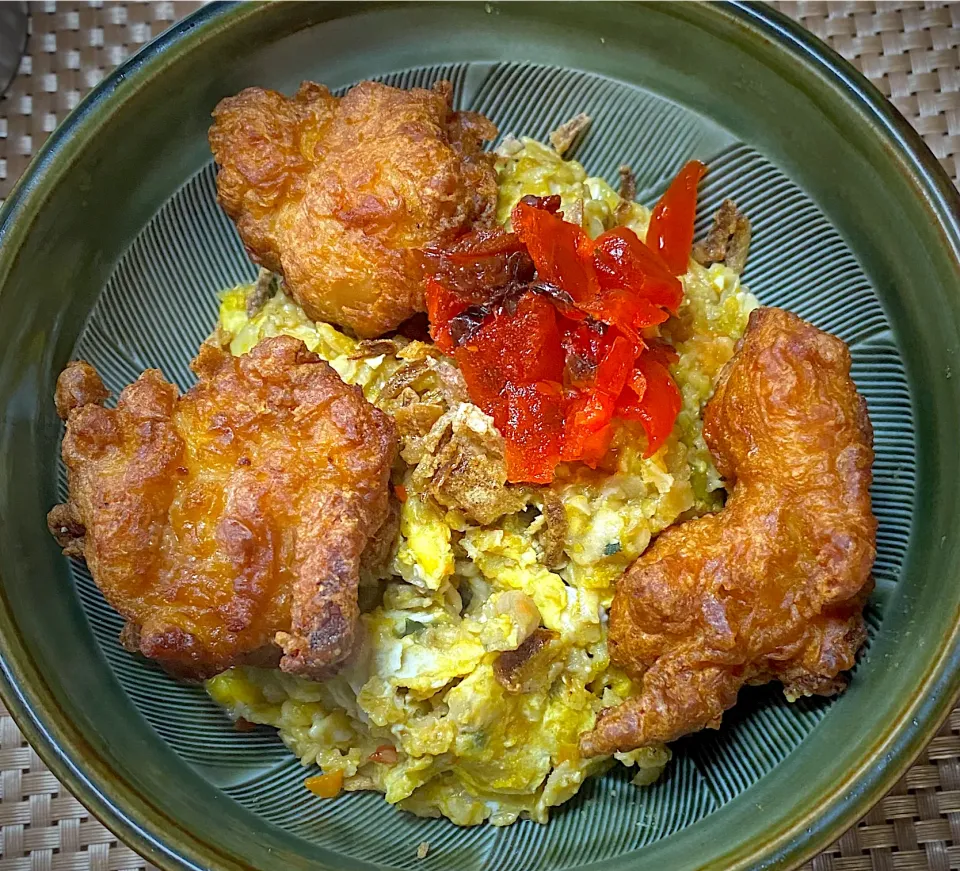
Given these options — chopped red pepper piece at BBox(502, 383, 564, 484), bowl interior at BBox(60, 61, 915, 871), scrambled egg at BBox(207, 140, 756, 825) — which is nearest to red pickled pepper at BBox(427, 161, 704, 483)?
chopped red pepper piece at BBox(502, 383, 564, 484)

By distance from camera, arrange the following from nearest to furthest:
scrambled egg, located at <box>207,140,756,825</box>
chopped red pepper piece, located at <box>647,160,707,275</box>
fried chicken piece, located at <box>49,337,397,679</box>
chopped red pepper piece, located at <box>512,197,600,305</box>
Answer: fried chicken piece, located at <box>49,337,397,679</box> < scrambled egg, located at <box>207,140,756,825</box> < chopped red pepper piece, located at <box>512,197,600,305</box> < chopped red pepper piece, located at <box>647,160,707,275</box>

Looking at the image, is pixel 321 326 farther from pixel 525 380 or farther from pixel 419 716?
pixel 419 716

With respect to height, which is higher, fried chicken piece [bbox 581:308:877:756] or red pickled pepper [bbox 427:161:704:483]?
red pickled pepper [bbox 427:161:704:483]

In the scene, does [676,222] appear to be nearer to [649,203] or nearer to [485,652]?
[649,203]

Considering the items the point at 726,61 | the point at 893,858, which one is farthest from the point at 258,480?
the point at 893,858

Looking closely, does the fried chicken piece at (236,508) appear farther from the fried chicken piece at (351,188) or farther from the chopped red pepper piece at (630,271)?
the chopped red pepper piece at (630,271)

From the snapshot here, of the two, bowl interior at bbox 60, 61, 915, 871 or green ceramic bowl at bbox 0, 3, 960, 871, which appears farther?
bowl interior at bbox 60, 61, 915, 871

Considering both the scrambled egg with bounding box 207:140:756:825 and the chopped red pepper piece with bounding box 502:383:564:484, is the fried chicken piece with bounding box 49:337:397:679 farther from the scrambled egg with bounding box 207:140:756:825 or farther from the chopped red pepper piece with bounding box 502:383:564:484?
the chopped red pepper piece with bounding box 502:383:564:484
